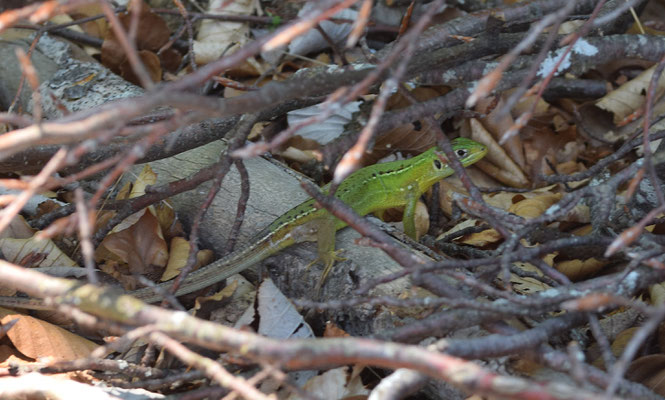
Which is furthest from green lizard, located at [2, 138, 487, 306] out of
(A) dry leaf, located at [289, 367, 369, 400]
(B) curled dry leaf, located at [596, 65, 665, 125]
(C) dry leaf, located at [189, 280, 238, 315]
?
(B) curled dry leaf, located at [596, 65, 665, 125]

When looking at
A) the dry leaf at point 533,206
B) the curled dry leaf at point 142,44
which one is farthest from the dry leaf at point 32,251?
the dry leaf at point 533,206

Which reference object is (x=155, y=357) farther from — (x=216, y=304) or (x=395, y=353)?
(x=395, y=353)

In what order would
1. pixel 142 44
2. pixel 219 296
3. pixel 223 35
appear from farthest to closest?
pixel 223 35, pixel 142 44, pixel 219 296

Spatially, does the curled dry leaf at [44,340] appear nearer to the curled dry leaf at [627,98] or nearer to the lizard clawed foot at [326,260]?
the lizard clawed foot at [326,260]

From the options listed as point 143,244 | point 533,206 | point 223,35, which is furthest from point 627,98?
point 143,244

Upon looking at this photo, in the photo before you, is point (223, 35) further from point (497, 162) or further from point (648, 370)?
point (648, 370)

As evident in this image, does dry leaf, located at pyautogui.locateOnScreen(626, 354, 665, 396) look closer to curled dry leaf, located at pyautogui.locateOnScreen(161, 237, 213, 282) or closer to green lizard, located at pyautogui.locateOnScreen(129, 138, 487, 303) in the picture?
green lizard, located at pyautogui.locateOnScreen(129, 138, 487, 303)

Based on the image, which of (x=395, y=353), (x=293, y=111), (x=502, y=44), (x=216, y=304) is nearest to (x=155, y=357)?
(x=216, y=304)
